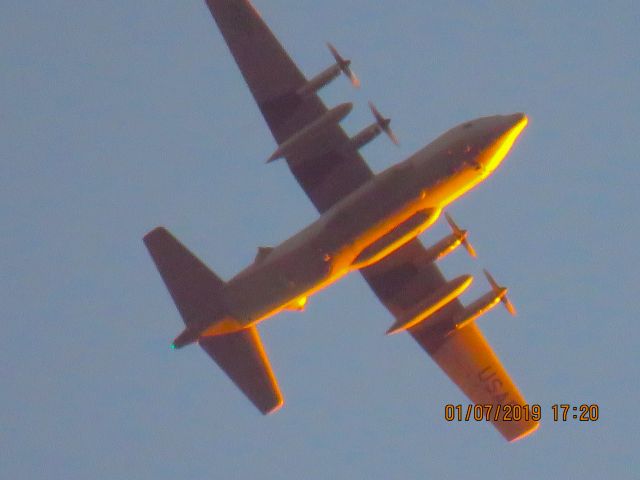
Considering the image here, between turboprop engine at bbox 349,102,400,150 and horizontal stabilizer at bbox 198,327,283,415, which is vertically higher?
turboprop engine at bbox 349,102,400,150

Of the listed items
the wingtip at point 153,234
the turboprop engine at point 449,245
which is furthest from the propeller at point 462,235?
the wingtip at point 153,234

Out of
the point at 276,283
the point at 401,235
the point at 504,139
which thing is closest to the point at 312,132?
the point at 401,235

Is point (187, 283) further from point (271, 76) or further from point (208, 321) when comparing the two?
point (271, 76)

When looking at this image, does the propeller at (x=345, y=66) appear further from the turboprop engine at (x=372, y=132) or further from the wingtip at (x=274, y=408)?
the wingtip at (x=274, y=408)

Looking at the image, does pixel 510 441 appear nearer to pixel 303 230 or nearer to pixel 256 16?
pixel 303 230

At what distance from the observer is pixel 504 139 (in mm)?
44469

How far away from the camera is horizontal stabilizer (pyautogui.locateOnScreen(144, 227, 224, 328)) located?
4569 centimetres

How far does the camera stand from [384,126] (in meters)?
45.1

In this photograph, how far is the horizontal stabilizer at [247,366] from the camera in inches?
1827

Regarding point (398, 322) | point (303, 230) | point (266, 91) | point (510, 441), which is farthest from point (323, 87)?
point (510, 441)

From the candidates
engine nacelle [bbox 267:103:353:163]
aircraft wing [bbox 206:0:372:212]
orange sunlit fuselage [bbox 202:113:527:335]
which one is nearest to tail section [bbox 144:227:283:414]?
orange sunlit fuselage [bbox 202:113:527:335]

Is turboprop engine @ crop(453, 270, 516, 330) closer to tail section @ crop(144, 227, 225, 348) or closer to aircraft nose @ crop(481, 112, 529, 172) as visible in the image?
aircraft nose @ crop(481, 112, 529, 172)

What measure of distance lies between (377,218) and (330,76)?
230 inches

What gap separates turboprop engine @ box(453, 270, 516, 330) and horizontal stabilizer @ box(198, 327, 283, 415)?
333 inches
